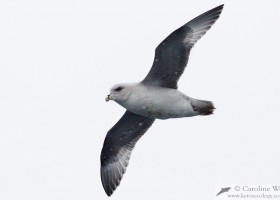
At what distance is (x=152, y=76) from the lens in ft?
46.7

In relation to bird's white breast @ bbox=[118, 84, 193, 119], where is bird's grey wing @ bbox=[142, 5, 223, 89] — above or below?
above

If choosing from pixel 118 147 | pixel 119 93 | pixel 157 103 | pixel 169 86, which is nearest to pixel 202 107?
pixel 169 86

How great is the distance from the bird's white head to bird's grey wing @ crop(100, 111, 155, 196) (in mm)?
1548

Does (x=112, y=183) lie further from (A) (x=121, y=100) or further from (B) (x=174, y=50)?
(B) (x=174, y=50)

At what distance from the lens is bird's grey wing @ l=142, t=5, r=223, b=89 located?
13898 mm

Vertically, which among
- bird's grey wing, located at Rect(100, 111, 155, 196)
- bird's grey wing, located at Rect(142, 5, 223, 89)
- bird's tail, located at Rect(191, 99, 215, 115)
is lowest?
bird's grey wing, located at Rect(100, 111, 155, 196)

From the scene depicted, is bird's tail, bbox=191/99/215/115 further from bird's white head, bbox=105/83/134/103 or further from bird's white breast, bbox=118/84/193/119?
bird's white head, bbox=105/83/134/103

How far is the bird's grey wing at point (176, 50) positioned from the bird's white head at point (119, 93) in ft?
1.44

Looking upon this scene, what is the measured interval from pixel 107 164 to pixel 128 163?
0.51 metres

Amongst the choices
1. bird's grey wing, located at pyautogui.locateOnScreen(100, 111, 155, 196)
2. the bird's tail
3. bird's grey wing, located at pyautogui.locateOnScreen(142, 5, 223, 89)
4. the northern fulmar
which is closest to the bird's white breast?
the northern fulmar

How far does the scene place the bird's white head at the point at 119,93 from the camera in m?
14.0

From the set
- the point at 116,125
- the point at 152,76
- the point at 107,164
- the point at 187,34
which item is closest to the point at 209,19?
the point at 187,34

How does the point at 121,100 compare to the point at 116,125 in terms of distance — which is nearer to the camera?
the point at 121,100

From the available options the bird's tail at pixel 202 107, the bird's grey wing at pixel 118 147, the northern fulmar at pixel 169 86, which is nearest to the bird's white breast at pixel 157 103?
the northern fulmar at pixel 169 86
